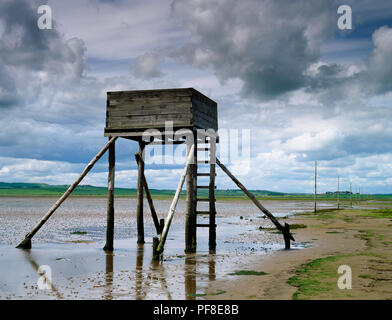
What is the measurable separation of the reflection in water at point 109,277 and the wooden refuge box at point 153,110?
17.2 feet

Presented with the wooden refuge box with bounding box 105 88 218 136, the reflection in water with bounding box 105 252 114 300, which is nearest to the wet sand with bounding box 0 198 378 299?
the reflection in water with bounding box 105 252 114 300

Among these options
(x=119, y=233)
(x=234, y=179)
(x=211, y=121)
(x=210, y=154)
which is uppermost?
(x=211, y=121)

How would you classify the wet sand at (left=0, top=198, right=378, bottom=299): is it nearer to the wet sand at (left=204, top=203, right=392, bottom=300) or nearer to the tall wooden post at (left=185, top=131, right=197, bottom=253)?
the wet sand at (left=204, top=203, right=392, bottom=300)

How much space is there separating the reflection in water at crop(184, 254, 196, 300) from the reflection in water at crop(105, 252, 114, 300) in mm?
1825

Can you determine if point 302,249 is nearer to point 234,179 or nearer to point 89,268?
point 234,179

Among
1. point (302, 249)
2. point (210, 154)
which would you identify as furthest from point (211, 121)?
point (302, 249)

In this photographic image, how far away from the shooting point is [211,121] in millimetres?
18781

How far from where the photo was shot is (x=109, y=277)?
11.4 meters

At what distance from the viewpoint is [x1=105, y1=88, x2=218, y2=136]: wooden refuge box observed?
54.2ft

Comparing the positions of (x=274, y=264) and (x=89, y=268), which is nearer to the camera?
(x=89, y=268)

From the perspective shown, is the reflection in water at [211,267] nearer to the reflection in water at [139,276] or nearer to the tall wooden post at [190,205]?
the tall wooden post at [190,205]

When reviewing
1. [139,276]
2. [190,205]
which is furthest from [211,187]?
[139,276]
